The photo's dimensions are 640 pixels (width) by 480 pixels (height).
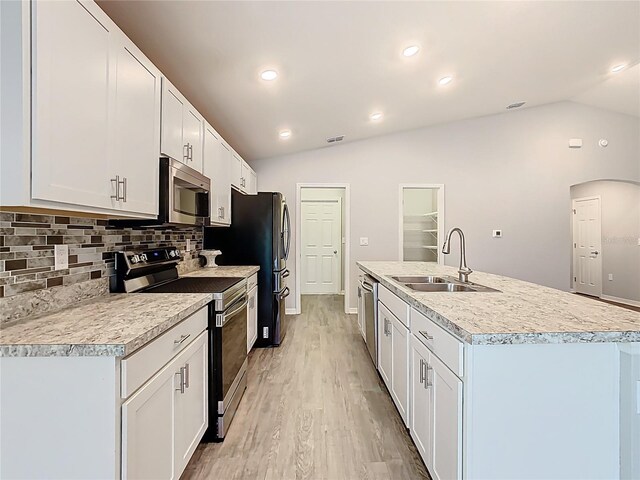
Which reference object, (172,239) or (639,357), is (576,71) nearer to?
(639,357)

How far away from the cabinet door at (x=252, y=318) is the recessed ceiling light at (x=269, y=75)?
188cm

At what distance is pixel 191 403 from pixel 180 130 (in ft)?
5.25

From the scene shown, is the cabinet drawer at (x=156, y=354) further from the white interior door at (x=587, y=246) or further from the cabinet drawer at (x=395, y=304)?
the white interior door at (x=587, y=246)

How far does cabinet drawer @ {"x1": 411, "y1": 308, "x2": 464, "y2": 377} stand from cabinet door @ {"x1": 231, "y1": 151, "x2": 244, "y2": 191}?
2555 mm

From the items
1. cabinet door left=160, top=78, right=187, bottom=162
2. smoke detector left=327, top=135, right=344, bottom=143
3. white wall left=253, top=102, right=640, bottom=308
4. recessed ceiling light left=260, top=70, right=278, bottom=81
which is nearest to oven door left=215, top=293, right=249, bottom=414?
cabinet door left=160, top=78, right=187, bottom=162

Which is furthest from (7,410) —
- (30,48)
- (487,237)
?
(487,237)

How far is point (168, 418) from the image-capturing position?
140 centimetres

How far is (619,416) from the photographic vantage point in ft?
4.05

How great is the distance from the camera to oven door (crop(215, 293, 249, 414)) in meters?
1.99

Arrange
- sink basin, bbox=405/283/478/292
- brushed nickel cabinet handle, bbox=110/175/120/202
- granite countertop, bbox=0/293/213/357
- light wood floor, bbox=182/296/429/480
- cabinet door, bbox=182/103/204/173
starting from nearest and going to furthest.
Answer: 1. granite countertop, bbox=0/293/213/357
2. brushed nickel cabinet handle, bbox=110/175/120/202
3. light wood floor, bbox=182/296/429/480
4. cabinet door, bbox=182/103/204/173
5. sink basin, bbox=405/283/478/292

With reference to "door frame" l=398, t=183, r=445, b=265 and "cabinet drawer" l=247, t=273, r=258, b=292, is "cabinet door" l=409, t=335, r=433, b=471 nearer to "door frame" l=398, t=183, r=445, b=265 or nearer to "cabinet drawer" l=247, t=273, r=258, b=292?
"cabinet drawer" l=247, t=273, r=258, b=292

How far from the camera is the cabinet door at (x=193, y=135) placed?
2.26 meters

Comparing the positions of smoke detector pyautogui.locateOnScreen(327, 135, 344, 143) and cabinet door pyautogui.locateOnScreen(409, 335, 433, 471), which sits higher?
smoke detector pyautogui.locateOnScreen(327, 135, 344, 143)

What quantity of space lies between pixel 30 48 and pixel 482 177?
5.48m
